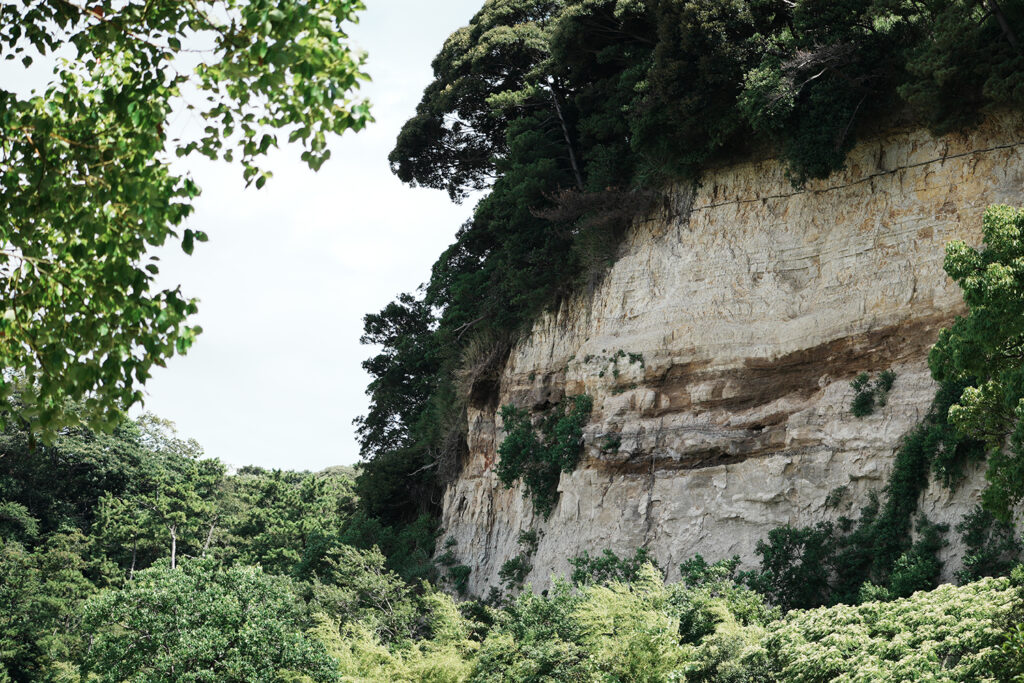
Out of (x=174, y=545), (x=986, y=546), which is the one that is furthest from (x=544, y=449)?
(x=174, y=545)

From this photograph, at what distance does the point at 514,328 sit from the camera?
26.8 m

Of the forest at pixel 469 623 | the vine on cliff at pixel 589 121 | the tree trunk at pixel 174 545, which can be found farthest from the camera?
the tree trunk at pixel 174 545

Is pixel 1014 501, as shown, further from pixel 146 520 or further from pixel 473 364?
pixel 146 520

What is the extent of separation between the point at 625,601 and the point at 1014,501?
18.7ft

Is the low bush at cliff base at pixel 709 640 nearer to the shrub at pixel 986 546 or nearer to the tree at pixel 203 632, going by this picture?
the tree at pixel 203 632

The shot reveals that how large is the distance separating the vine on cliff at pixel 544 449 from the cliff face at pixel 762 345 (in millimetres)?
328

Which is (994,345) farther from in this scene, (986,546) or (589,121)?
(589,121)

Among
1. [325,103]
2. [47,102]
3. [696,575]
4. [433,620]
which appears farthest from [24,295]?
[433,620]

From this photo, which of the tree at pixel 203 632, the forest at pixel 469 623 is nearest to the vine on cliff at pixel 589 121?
the forest at pixel 469 623

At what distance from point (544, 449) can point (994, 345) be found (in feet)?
39.8

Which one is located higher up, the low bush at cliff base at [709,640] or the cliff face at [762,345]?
the cliff face at [762,345]

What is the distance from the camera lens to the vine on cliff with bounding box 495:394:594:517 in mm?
22766

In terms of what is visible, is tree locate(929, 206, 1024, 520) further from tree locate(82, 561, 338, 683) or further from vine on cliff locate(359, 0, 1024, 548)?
tree locate(82, 561, 338, 683)

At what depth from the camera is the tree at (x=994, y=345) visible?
1272 centimetres
